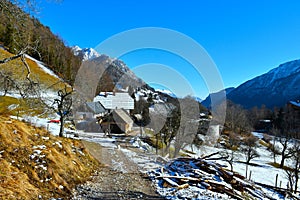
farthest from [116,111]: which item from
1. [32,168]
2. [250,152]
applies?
[32,168]

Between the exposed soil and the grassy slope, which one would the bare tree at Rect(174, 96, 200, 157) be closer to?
the exposed soil

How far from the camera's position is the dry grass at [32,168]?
5.55 m

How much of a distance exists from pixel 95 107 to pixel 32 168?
34.9 metres

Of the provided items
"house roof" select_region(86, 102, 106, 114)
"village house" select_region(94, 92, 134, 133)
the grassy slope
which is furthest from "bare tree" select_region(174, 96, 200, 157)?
"house roof" select_region(86, 102, 106, 114)

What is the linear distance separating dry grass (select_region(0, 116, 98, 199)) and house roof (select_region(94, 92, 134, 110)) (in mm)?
33046

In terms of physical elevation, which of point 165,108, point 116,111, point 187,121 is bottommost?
point 187,121

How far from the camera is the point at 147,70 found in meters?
12.3

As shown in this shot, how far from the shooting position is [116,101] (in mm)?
43281

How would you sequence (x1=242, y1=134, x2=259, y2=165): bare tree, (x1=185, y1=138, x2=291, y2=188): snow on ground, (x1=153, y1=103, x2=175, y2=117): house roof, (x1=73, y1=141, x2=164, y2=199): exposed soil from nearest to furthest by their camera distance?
(x1=73, y1=141, x2=164, y2=199): exposed soil → (x1=153, y1=103, x2=175, y2=117): house roof → (x1=185, y1=138, x2=291, y2=188): snow on ground → (x1=242, y1=134, x2=259, y2=165): bare tree

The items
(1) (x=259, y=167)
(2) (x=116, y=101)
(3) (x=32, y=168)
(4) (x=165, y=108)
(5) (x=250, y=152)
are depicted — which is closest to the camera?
(3) (x=32, y=168)

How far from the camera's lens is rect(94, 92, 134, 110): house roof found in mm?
42750

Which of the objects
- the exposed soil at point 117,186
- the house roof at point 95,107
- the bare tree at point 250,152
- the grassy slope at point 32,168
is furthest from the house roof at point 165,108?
the bare tree at point 250,152

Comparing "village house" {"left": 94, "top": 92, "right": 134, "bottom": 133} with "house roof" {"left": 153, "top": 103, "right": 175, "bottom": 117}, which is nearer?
"house roof" {"left": 153, "top": 103, "right": 175, "bottom": 117}

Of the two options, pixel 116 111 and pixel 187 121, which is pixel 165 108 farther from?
pixel 116 111
